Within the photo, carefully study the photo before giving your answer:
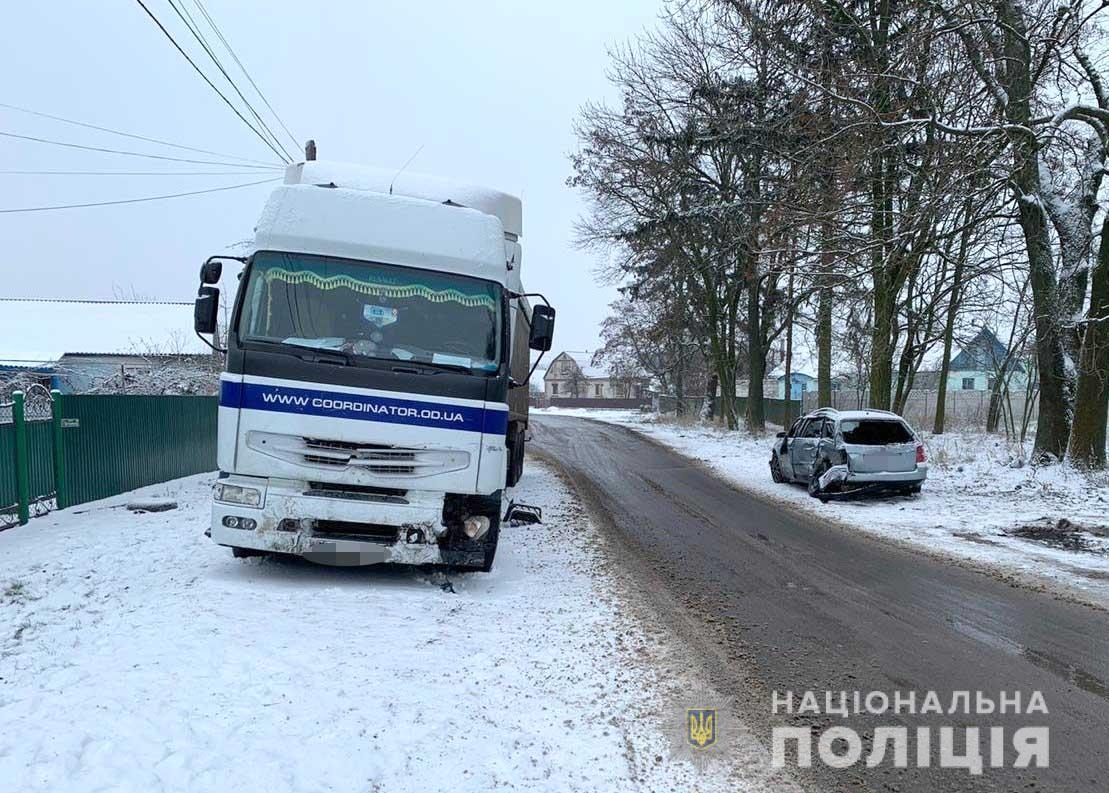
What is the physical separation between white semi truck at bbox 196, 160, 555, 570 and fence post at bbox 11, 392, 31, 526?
168 inches

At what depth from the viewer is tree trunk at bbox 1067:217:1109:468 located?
13.2 metres

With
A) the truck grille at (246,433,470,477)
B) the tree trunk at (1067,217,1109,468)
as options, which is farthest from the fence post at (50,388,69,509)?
the tree trunk at (1067,217,1109,468)

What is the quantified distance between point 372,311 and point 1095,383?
13636 mm

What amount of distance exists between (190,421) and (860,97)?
1399cm

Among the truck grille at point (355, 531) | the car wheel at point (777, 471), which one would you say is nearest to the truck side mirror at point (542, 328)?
the truck grille at point (355, 531)

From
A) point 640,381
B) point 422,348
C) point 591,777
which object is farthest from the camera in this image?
point 640,381

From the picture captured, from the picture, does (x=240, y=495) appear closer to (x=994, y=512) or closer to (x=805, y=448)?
(x=994, y=512)

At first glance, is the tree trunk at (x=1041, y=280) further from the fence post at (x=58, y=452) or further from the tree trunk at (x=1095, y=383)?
the fence post at (x=58, y=452)

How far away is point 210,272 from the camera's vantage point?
22.2ft

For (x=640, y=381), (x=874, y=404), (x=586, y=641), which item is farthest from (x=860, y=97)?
(x=640, y=381)

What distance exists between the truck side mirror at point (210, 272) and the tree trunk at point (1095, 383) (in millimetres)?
14286

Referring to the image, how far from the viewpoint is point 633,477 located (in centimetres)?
1667

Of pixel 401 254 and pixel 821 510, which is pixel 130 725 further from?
pixel 821 510

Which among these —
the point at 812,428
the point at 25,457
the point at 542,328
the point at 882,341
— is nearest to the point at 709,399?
the point at 882,341
